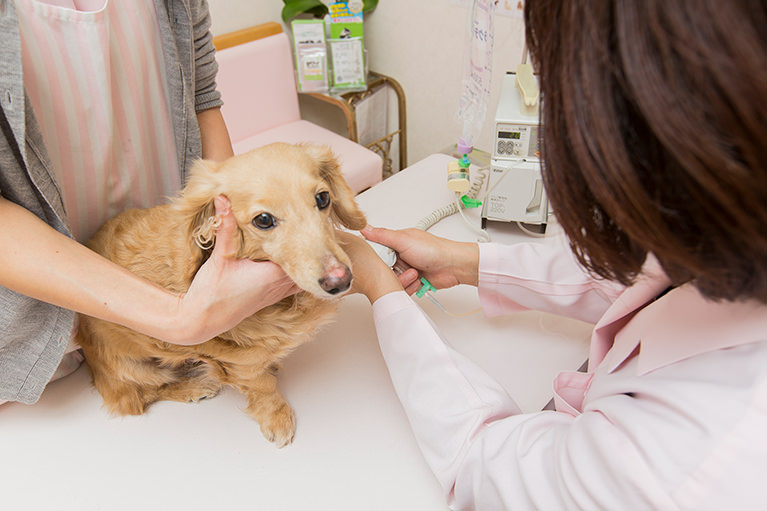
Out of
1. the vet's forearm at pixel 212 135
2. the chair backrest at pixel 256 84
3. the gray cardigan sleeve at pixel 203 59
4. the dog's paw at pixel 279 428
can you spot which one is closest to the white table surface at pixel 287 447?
the dog's paw at pixel 279 428

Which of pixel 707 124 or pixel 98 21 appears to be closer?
pixel 707 124

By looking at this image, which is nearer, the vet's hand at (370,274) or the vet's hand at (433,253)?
the vet's hand at (370,274)

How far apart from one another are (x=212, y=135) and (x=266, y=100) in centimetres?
119

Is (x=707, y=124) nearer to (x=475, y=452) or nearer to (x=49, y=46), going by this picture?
(x=475, y=452)

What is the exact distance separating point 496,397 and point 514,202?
0.61 m

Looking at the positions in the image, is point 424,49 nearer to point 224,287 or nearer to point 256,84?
point 256,84

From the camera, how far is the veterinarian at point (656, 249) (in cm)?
35

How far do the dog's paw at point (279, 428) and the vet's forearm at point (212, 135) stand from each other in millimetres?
577

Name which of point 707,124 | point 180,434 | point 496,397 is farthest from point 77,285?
point 707,124

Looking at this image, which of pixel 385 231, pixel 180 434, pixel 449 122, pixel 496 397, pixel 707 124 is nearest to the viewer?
pixel 707 124

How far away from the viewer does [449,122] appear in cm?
231

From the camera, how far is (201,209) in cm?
81

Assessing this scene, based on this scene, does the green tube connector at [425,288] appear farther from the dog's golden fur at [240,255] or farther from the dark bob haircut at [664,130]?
the dark bob haircut at [664,130]

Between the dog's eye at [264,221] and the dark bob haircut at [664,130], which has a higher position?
the dark bob haircut at [664,130]
